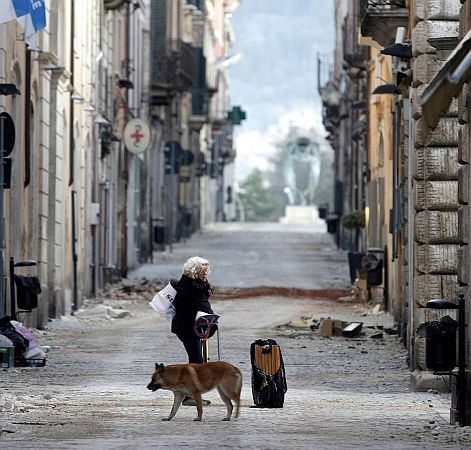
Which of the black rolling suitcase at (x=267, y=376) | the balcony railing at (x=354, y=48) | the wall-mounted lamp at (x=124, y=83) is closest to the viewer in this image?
the black rolling suitcase at (x=267, y=376)

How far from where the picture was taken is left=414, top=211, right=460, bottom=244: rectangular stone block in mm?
21375

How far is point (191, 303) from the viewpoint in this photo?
19.7 m

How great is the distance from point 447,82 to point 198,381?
4579 mm

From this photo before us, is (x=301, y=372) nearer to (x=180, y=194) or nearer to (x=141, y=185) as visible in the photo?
(x=141, y=185)

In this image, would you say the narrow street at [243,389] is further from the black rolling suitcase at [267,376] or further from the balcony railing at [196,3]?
the balcony railing at [196,3]

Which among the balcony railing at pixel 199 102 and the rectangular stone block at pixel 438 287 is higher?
the balcony railing at pixel 199 102

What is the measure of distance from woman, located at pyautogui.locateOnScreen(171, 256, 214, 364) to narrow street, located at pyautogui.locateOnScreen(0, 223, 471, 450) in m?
0.57

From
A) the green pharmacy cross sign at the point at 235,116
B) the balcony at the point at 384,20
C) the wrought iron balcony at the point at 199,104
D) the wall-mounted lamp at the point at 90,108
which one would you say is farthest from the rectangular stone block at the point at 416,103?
the green pharmacy cross sign at the point at 235,116

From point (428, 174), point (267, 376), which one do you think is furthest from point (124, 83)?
point (267, 376)

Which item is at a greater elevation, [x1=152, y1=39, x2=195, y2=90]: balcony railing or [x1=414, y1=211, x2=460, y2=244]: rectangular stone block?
[x1=152, y1=39, x2=195, y2=90]: balcony railing

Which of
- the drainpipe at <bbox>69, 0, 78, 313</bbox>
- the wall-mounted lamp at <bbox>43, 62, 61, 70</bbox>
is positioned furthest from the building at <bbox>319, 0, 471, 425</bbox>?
the drainpipe at <bbox>69, 0, 78, 313</bbox>

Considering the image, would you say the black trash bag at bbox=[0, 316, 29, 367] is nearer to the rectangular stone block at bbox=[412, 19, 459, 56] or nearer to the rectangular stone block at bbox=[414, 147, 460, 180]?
the rectangular stone block at bbox=[414, 147, 460, 180]

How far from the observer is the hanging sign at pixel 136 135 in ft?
165

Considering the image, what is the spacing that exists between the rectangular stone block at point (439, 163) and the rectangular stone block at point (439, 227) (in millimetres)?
373
